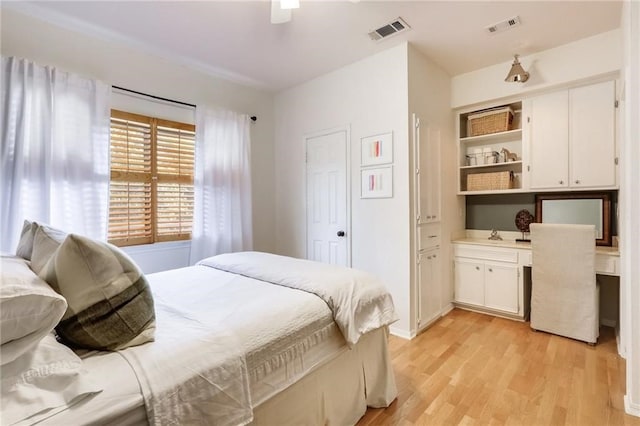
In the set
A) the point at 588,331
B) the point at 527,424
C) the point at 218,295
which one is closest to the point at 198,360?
the point at 218,295

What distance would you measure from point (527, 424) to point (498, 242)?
200 cm

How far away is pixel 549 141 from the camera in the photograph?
121 inches

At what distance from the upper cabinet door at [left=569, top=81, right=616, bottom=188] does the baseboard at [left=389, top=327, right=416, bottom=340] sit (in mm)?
2145

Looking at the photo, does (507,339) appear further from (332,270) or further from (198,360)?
(198,360)

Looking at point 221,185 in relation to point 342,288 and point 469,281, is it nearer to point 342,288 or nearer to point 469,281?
point 342,288

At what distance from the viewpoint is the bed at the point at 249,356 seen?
887 mm

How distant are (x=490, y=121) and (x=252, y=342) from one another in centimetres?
350

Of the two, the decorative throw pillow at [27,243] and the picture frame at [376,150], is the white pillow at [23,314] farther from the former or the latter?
the picture frame at [376,150]

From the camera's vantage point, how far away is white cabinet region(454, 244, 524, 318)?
309 cm

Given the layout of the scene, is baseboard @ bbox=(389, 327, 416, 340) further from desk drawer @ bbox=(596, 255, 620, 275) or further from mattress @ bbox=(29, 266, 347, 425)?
desk drawer @ bbox=(596, 255, 620, 275)

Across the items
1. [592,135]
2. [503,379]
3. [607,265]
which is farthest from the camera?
[592,135]

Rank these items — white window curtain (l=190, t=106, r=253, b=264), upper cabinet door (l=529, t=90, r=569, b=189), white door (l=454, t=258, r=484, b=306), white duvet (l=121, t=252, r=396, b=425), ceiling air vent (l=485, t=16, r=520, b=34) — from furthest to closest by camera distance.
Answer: white door (l=454, t=258, r=484, b=306), white window curtain (l=190, t=106, r=253, b=264), upper cabinet door (l=529, t=90, r=569, b=189), ceiling air vent (l=485, t=16, r=520, b=34), white duvet (l=121, t=252, r=396, b=425)

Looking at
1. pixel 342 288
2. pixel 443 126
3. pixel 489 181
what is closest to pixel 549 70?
pixel 443 126

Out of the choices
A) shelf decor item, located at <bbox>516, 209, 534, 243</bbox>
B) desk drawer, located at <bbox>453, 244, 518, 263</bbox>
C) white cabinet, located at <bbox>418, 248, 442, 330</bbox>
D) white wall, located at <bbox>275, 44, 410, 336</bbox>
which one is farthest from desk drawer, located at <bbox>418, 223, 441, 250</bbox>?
shelf decor item, located at <bbox>516, 209, 534, 243</bbox>
